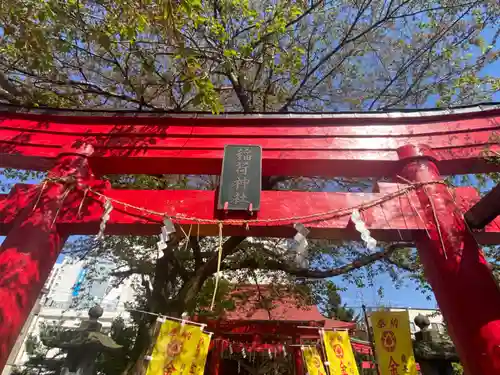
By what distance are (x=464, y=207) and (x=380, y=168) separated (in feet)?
3.22

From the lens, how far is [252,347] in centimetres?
978

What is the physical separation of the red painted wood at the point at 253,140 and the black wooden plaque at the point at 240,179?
26cm

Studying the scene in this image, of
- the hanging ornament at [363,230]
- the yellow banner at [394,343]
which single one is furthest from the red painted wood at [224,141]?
the yellow banner at [394,343]

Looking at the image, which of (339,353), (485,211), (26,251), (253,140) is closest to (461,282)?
(485,211)

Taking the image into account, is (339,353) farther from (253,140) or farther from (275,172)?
(253,140)

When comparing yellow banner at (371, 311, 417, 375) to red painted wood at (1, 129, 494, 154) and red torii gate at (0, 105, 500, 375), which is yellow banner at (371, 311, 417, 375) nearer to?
red torii gate at (0, 105, 500, 375)

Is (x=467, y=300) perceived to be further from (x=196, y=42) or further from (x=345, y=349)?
(x=196, y=42)

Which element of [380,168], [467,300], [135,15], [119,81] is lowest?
[467,300]

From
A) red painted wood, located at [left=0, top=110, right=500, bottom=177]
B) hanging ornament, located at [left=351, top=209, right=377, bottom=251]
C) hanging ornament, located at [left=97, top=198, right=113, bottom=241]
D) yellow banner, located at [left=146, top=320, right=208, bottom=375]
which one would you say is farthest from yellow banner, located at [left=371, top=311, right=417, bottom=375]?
hanging ornament, located at [left=97, top=198, right=113, bottom=241]

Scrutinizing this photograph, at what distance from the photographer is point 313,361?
8414mm

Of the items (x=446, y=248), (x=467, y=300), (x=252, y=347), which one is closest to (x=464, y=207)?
(x=446, y=248)

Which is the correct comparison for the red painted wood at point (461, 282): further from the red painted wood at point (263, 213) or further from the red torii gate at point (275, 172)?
the red painted wood at point (263, 213)

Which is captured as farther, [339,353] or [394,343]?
[339,353]

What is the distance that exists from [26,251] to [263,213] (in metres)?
2.43
